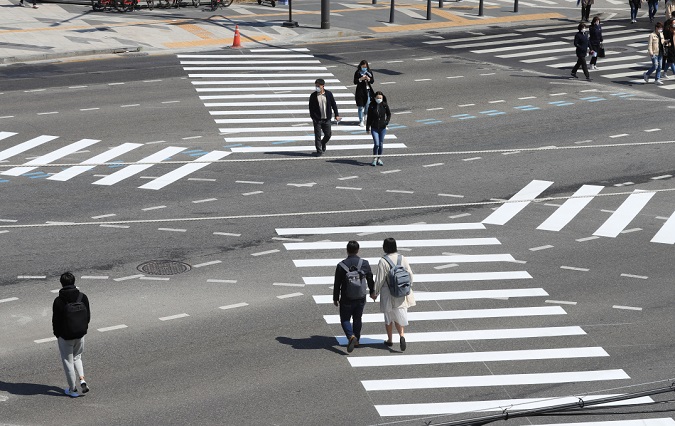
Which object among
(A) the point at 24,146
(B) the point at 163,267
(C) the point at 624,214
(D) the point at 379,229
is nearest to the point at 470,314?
(D) the point at 379,229

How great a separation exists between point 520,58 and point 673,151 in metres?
13.2

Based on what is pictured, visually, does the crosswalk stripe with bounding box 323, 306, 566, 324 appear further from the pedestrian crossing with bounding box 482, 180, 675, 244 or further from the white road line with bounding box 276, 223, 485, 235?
the pedestrian crossing with bounding box 482, 180, 675, 244

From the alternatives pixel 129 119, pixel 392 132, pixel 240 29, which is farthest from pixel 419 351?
pixel 240 29

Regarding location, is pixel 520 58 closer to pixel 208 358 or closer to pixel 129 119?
pixel 129 119

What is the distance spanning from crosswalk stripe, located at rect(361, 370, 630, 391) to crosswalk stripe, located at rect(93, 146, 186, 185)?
38.7ft

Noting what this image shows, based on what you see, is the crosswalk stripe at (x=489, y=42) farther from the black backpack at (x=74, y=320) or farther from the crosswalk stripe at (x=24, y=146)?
the black backpack at (x=74, y=320)

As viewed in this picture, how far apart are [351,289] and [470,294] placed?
316 cm

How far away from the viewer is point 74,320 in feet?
47.4

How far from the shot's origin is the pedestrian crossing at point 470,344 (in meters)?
14.7

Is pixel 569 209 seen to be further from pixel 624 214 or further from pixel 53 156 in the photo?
pixel 53 156

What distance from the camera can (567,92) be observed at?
35219 millimetres

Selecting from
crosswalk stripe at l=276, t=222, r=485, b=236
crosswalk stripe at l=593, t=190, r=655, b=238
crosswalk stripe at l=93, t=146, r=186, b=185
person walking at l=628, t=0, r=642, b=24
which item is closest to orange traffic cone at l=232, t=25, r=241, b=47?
crosswalk stripe at l=93, t=146, r=186, b=185

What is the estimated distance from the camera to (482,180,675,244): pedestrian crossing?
2214 cm

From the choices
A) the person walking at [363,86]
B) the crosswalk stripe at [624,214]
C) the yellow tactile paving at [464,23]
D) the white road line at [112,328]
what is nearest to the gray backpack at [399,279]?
the white road line at [112,328]
